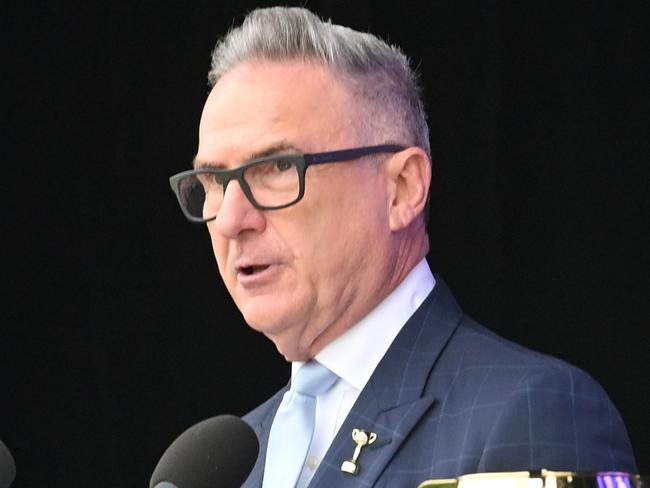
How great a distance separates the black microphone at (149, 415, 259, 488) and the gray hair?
1.89 ft

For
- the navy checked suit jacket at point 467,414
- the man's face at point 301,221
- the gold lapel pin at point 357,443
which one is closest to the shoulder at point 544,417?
the navy checked suit jacket at point 467,414

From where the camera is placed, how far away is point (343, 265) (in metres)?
2.33

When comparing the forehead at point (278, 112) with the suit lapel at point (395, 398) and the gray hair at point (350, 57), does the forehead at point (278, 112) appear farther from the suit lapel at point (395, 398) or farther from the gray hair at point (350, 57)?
the suit lapel at point (395, 398)

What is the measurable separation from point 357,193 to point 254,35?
340mm

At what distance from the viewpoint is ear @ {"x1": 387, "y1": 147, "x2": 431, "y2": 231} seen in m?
2.40

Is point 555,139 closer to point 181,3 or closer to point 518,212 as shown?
point 518,212

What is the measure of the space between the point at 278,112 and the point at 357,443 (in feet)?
1.73

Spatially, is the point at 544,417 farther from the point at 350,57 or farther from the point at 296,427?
the point at 350,57

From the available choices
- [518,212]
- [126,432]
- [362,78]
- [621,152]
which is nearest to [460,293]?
[518,212]

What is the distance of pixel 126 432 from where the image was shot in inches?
145

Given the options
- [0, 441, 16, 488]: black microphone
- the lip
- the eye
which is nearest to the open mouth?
the lip

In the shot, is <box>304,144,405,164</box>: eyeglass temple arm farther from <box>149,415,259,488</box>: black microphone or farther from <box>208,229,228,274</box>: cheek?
<box>149,415,259,488</box>: black microphone

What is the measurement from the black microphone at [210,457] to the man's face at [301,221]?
11.5 inches

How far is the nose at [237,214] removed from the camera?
7.52 feet
